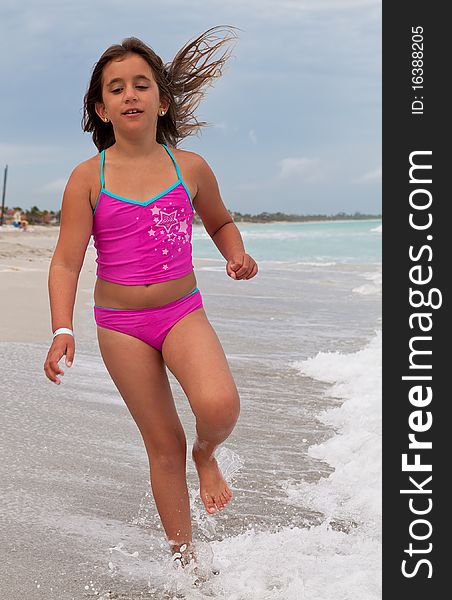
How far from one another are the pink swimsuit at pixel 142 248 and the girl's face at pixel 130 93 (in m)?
0.16

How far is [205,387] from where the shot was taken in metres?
2.86

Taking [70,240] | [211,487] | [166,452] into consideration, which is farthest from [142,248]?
[211,487]

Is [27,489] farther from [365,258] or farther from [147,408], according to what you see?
[365,258]

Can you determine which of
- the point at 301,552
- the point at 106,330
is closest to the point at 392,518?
the point at 301,552

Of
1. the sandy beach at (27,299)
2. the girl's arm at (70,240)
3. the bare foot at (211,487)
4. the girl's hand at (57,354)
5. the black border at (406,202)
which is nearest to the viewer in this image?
the girl's hand at (57,354)

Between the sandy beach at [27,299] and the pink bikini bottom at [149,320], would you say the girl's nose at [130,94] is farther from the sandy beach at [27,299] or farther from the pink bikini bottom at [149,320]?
the sandy beach at [27,299]

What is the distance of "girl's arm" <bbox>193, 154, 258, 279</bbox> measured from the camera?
3152 mm

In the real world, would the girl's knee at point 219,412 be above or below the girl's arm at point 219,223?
below

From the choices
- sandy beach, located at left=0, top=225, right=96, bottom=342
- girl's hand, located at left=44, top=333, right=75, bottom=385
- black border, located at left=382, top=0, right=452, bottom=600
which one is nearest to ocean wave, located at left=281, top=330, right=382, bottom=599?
black border, located at left=382, top=0, right=452, bottom=600

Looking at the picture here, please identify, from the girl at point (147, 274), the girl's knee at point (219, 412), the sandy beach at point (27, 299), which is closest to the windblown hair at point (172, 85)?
the girl at point (147, 274)

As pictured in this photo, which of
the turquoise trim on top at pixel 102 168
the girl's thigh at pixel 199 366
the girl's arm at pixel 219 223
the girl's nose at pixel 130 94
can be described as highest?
the girl's nose at pixel 130 94

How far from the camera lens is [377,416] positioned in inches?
203

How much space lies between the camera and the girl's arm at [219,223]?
3152 mm

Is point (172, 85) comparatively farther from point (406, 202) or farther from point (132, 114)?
point (406, 202)
